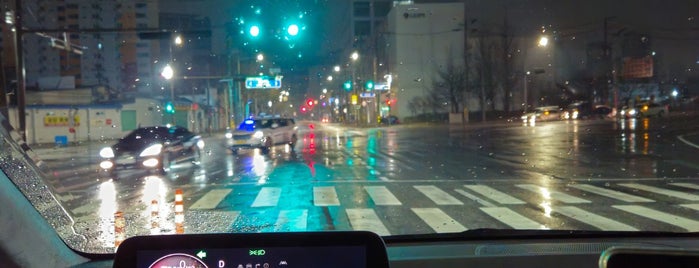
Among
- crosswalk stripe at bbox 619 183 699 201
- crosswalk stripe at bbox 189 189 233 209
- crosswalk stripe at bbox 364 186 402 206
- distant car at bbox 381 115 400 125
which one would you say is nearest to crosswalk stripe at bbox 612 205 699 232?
crosswalk stripe at bbox 619 183 699 201

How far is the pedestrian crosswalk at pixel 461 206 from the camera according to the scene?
8.17 m

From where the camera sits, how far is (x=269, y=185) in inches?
547

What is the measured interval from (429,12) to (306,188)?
150ft

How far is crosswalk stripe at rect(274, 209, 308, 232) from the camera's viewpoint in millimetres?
7426

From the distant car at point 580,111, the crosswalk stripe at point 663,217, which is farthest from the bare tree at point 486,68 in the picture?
the crosswalk stripe at point 663,217

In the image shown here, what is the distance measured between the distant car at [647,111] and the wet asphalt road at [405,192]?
30.8m

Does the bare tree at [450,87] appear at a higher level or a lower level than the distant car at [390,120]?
higher

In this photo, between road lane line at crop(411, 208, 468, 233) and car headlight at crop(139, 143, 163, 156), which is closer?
road lane line at crop(411, 208, 468, 233)

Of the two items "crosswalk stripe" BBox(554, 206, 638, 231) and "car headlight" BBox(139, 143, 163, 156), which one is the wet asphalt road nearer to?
"crosswalk stripe" BBox(554, 206, 638, 231)

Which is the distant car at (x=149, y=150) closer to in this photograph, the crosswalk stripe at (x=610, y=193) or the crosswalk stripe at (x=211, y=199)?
the crosswalk stripe at (x=211, y=199)

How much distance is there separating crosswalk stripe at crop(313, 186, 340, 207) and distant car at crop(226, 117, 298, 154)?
15000mm

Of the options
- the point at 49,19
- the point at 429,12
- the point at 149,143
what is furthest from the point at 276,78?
the point at 429,12

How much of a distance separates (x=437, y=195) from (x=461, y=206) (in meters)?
1.70

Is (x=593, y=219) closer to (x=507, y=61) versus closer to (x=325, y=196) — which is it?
(x=325, y=196)
